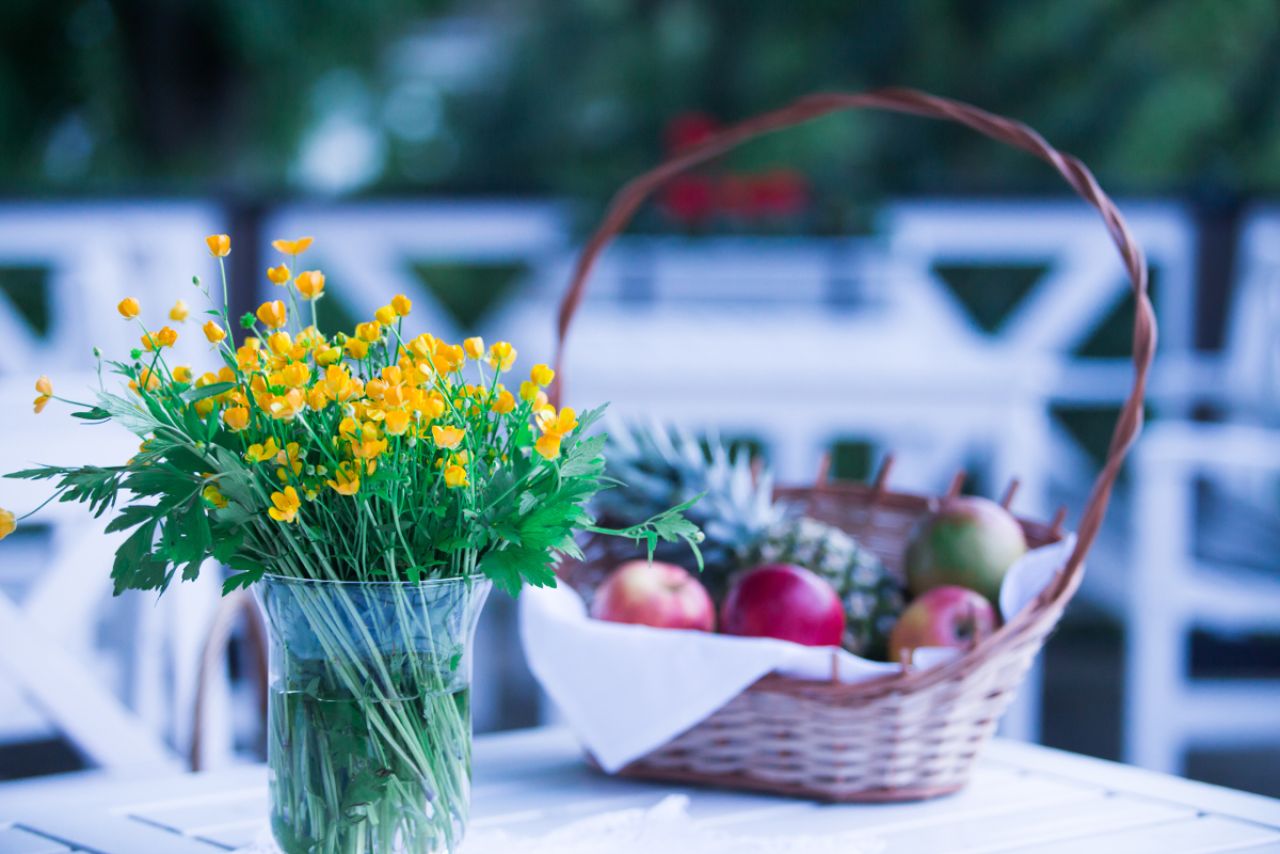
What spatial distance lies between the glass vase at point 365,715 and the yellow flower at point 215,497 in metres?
0.05

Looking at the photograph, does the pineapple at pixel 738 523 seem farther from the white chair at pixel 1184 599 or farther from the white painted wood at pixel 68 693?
the white chair at pixel 1184 599

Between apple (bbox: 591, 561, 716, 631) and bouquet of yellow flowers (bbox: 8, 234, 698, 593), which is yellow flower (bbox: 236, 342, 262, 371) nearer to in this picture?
bouquet of yellow flowers (bbox: 8, 234, 698, 593)

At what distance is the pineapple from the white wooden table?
15cm

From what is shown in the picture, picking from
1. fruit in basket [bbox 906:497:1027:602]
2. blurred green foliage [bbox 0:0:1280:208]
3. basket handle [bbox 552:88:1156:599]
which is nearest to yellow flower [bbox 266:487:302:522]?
basket handle [bbox 552:88:1156:599]

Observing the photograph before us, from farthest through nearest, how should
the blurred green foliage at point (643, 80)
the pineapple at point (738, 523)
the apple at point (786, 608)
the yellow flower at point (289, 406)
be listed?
the blurred green foliage at point (643, 80) < the pineapple at point (738, 523) < the apple at point (786, 608) < the yellow flower at point (289, 406)

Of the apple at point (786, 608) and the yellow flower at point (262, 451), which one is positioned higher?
the yellow flower at point (262, 451)

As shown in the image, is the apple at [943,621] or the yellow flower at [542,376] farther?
the apple at [943,621]

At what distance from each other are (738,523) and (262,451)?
527mm

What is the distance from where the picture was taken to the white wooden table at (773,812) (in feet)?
2.68

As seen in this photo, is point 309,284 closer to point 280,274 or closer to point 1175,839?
point 280,274

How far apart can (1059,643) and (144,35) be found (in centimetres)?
434

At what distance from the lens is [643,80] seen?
630cm

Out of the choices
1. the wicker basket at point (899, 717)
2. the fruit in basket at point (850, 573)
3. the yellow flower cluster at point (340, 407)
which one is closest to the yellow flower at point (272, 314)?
the yellow flower cluster at point (340, 407)

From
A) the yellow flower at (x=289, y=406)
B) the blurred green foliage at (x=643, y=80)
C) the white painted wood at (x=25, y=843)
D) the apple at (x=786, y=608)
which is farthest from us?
the blurred green foliage at (x=643, y=80)
